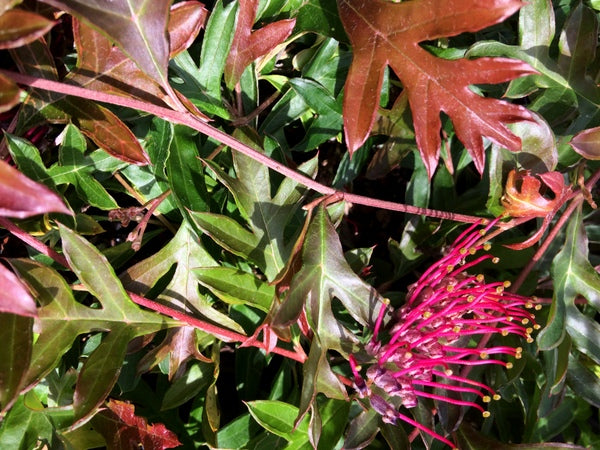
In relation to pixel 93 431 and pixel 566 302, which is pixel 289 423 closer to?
pixel 93 431

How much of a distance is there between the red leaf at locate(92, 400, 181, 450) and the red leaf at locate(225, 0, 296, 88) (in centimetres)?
51

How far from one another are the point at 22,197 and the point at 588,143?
2.39 feet

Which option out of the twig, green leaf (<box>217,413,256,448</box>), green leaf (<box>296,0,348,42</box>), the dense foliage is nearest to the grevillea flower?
the dense foliage

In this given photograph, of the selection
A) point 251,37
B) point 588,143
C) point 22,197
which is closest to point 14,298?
point 22,197

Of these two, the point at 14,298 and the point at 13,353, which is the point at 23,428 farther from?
the point at 14,298

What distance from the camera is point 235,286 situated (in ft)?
2.81

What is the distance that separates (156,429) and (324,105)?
0.53m

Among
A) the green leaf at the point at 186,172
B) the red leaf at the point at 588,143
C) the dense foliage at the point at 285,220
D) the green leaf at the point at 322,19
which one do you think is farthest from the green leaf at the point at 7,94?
the red leaf at the point at 588,143

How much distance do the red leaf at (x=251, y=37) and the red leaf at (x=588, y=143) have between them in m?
0.43

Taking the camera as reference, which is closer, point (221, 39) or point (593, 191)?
point (221, 39)

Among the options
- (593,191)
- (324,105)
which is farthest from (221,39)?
(593,191)

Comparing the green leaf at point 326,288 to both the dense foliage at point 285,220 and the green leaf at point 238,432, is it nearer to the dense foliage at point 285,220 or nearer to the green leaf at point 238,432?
the dense foliage at point 285,220

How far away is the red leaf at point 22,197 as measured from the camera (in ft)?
1.82

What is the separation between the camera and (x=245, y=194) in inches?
33.4
